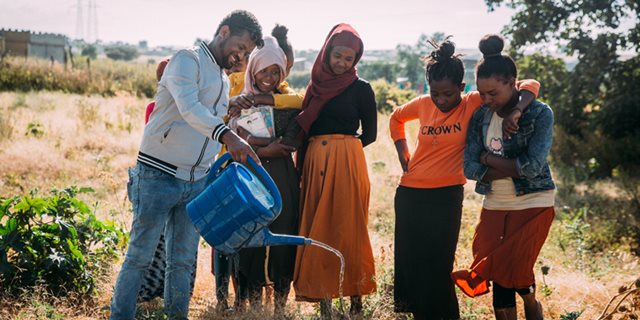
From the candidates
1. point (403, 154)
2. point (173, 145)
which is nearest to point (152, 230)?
point (173, 145)

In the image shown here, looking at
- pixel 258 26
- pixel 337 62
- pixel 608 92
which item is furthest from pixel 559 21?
pixel 258 26

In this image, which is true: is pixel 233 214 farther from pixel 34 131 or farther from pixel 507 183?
pixel 34 131

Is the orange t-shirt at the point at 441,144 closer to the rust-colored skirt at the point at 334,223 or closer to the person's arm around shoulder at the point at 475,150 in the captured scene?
the person's arm around shoulder at the point at 475,150

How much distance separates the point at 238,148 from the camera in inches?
93.4

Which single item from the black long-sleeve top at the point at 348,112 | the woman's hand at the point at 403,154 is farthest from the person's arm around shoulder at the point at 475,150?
the black long-sleeve top at the point at 348,112

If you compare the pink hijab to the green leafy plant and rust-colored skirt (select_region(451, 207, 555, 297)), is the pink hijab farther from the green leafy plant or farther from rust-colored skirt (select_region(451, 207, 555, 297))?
the green leafy plant

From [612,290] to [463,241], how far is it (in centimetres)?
134

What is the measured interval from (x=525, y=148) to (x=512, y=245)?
44 cm

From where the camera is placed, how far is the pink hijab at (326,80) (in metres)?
3.08

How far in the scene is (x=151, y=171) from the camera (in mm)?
2594

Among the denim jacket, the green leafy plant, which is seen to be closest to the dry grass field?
the green leafy plant

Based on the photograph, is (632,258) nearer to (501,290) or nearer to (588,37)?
(501,290)

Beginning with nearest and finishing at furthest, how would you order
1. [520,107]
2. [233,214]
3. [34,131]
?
[233,214]
[520,107]
[34,131]

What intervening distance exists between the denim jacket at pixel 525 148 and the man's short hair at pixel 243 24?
110 centimetres
